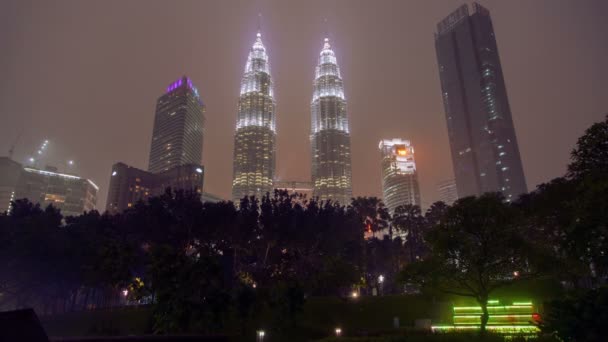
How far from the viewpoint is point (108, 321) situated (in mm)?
53375

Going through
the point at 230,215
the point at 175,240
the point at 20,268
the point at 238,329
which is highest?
the point at 230,215

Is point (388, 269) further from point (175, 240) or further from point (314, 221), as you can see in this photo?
point (175, 240)

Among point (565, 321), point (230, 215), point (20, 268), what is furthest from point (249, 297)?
point (20, 268)

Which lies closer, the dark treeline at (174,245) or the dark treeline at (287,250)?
the dark treeline at (287,250)

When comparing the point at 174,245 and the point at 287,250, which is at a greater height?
the point at 174,245

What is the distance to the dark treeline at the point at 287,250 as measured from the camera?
99.7 feet

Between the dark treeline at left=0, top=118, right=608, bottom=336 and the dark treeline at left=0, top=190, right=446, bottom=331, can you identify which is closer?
the dark treeline at left=0, top=118, right=608, bottom=336

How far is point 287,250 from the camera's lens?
217ft

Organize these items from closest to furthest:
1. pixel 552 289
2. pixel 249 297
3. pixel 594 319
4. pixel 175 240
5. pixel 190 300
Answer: pixel 594 319
pixel 190 300
pixel 249 297
pixel 552 289
pixel 175 240

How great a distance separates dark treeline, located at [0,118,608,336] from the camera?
3040 centimetres

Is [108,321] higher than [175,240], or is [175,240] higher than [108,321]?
[175,240]

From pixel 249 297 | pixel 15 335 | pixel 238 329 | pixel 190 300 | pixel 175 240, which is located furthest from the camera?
pixel 175 240

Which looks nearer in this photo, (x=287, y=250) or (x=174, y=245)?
(x=174, y=245)

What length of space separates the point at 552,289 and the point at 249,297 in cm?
4128
